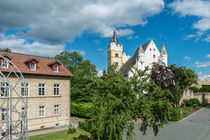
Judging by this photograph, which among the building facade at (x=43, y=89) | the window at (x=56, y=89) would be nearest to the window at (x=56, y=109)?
the building facade at (x=43, y=89)

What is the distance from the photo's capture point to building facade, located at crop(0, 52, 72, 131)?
20.7 meters

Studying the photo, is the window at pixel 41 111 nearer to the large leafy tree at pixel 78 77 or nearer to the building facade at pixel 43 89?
the building facade at pixel 43 89

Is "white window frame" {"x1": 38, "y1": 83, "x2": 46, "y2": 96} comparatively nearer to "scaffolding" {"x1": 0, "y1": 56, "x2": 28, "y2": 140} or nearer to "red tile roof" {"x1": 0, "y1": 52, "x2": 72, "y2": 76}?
"red tile roof" {"x1": 0, "y1": 52, "x2": 72, "y2": 76}

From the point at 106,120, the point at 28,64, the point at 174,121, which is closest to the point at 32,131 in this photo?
the point at 28,64

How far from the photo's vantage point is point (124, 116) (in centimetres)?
962

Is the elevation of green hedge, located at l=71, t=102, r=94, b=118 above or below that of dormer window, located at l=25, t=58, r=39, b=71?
below

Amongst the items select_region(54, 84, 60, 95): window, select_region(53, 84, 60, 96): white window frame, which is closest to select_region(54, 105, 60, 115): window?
select_region(53, 84, 60, 96): white window frame

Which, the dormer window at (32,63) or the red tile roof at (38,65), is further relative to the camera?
the dormer window at (32,63)

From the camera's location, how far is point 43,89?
2228 cm

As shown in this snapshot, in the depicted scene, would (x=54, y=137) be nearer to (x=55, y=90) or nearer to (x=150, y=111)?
(x=55, y=90)

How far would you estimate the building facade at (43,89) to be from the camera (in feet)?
67.8

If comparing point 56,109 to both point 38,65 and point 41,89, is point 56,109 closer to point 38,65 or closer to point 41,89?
point 41,89

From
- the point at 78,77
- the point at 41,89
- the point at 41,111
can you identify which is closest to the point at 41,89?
the point at 41,89

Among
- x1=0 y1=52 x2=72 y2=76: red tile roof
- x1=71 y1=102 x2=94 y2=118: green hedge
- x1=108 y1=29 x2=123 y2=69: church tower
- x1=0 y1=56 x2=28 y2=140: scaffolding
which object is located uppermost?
x1=108 y1=29 x2=123 y2=69: church tower
